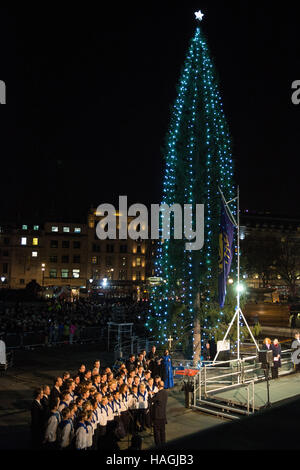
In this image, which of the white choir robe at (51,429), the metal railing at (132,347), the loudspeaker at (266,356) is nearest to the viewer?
the white choir robe at (51,429)

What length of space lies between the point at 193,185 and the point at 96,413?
13.1m

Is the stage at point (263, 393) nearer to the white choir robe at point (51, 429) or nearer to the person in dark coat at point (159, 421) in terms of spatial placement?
the person in dark coat at point (159, 421)

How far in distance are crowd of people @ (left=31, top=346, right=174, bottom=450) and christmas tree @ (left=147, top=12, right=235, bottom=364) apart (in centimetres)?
718

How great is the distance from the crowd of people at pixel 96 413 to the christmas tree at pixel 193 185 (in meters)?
7.18

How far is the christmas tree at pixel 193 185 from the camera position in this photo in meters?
18.5

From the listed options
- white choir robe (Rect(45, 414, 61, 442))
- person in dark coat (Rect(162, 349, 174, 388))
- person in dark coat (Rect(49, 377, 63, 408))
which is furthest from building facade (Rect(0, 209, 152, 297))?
white choir robe (Rect(45, 414, 61, 442))

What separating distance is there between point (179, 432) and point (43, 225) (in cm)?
7992

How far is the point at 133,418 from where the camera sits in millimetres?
9914

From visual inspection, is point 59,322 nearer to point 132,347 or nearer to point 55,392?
point 132,347

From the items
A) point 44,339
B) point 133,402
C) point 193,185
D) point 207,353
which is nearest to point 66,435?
point 133,402

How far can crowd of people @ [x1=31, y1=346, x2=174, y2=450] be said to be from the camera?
7.41 meters

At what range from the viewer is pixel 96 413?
27.1 ft

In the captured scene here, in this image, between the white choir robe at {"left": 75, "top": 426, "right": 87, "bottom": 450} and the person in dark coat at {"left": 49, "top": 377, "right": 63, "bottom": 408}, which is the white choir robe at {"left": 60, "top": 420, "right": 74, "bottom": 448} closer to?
the white choir robe at {"left": 75, "top": 426, "right": 87, "bottom": 450}

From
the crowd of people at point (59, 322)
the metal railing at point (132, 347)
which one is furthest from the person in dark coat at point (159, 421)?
the crowd of people at point (59, 322)
